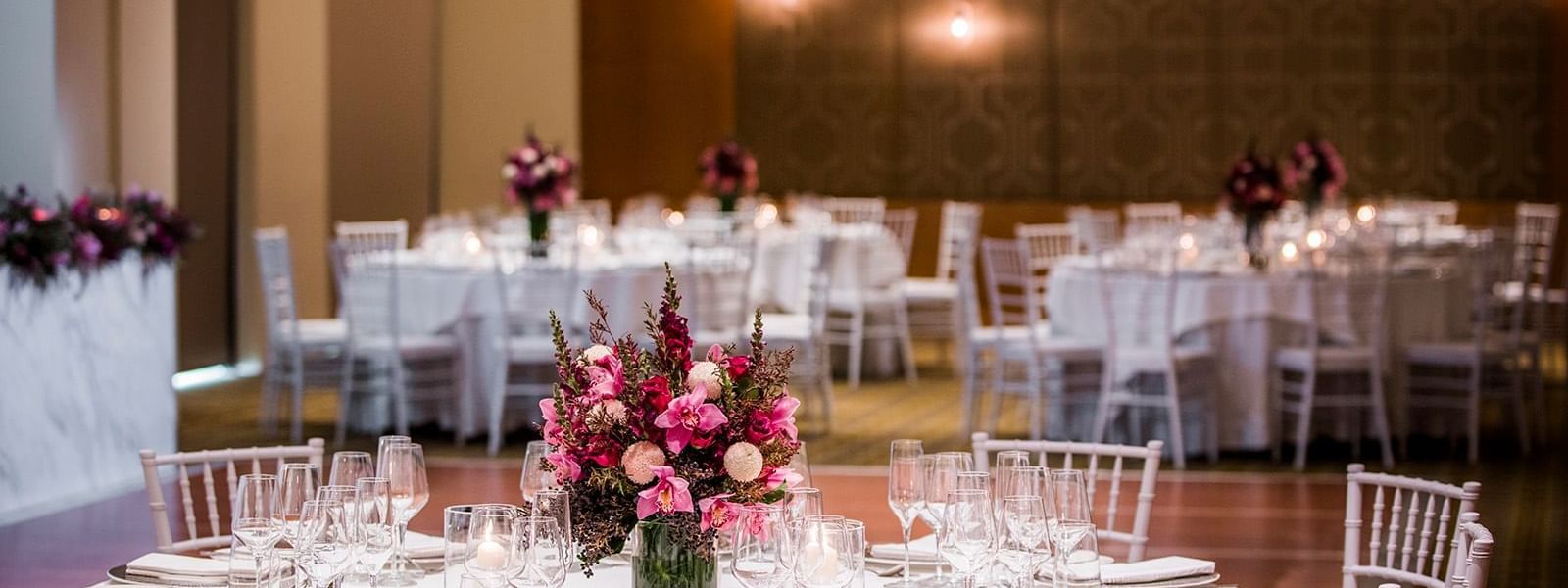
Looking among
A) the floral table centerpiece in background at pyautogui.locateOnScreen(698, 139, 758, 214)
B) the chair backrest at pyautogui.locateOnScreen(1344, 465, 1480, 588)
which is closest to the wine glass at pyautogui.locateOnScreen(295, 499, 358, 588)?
the chair backrest at pyautogui.locateOnScreen(1344, 465, 1480, 588)

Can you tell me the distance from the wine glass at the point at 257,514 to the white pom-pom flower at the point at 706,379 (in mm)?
585

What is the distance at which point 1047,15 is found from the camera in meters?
14.1

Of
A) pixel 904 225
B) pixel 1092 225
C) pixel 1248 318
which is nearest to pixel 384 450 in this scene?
pixel 1248 318

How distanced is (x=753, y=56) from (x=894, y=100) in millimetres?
1186

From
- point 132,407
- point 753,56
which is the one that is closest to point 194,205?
point 132,407

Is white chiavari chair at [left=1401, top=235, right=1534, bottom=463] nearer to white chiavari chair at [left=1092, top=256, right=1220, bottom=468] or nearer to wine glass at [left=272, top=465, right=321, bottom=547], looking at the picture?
white chiavari chair at [left=1092, top=256, right=1220, bottom=468]

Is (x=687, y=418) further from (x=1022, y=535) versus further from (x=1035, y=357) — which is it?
(x=1035, y=357)

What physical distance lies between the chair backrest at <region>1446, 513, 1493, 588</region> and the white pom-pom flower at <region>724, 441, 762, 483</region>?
0.97 m

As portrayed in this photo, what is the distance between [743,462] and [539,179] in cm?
638

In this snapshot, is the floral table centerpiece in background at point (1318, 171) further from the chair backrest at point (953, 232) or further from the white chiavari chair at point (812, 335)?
the white chiavari chair at point (812, 335)

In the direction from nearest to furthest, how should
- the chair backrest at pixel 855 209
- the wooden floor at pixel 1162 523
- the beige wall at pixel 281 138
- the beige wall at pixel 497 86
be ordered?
the wooden floor at pixel 1162 523 < the beige wall at pixel 281 138 < the chair backrest at pixel 855 209 < the beige wall at pixel 497 86

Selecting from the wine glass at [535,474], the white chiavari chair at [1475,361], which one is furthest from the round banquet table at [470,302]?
the wine glass at [535,474]

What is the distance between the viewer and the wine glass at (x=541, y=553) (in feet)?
7.17

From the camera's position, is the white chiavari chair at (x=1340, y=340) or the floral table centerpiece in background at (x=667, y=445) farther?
the white chiavari chair at (x=1340, y=340)
